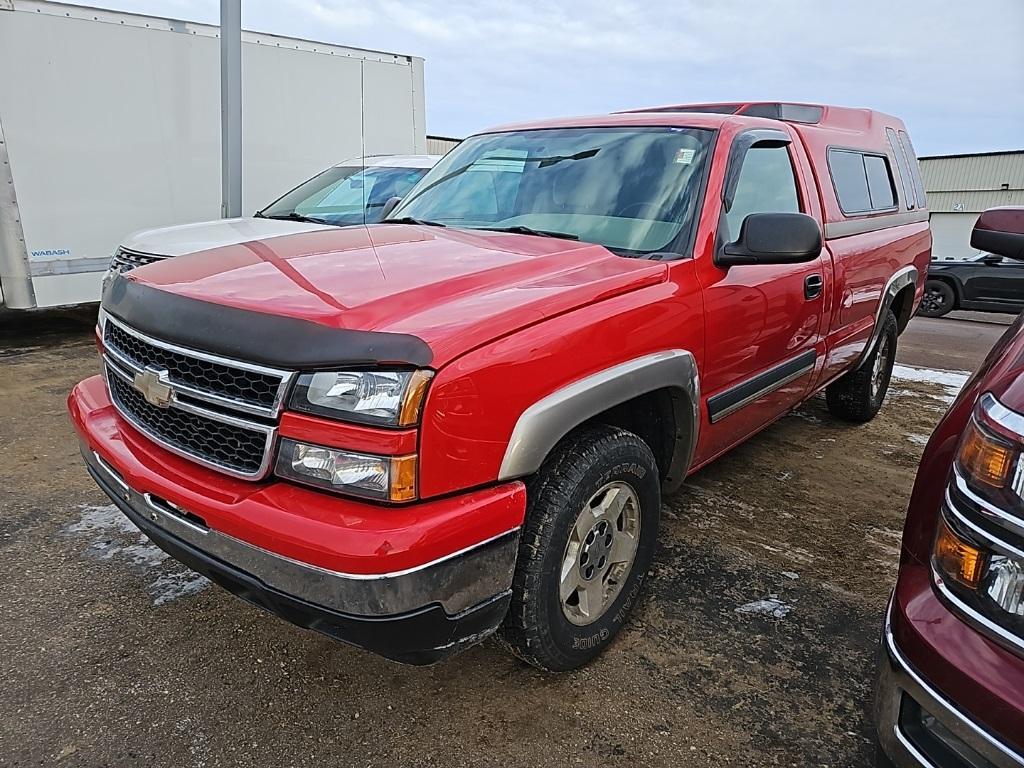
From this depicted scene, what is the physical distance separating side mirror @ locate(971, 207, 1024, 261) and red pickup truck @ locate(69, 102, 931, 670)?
2.23ft

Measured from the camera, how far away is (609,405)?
2.16m

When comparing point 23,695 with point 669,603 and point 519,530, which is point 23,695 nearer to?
point 519,530

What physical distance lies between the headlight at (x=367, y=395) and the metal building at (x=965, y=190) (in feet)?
90.6

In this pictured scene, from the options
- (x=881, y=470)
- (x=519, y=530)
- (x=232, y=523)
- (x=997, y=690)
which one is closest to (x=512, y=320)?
(x=519, y=530)

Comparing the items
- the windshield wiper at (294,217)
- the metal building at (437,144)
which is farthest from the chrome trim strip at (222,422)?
the metal building at (437,144)

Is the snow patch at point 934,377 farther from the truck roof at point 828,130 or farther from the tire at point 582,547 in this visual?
the tire at point 582,547

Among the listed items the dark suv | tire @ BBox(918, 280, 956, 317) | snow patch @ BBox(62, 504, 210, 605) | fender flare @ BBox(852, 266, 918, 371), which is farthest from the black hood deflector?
tire @ BBox(918, 280, 956, 317)

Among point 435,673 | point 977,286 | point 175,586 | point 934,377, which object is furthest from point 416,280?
point 977,286

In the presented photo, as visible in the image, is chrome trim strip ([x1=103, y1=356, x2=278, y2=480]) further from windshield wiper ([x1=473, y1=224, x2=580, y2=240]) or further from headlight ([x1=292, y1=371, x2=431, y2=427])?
windshield wiper ([x1=473, y1=224, x2=580, y2=240])

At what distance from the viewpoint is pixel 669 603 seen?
2818 millimetres

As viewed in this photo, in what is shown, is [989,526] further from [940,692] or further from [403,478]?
[403,478]

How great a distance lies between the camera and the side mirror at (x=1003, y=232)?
2.99m

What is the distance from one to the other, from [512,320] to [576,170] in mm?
1395

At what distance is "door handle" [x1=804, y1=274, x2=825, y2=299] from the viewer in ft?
10.9
